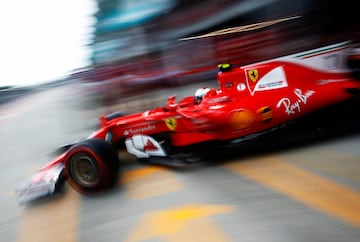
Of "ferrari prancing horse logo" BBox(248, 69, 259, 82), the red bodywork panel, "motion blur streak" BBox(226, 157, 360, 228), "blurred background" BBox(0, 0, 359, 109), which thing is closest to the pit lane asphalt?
"motion blur streak" BBox(226, 157, 360, 228)

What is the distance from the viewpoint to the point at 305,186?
2.43 metres

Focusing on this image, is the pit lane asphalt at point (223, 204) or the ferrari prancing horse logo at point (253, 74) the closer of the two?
the pit lane asphalt at point (223, 204)

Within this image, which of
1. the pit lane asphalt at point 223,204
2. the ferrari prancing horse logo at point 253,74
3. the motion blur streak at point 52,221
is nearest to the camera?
the pit lane asphalt at point 223,204

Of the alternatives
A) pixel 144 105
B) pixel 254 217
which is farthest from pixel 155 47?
pixel 254 217

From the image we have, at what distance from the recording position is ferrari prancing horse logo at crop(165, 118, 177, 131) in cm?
322

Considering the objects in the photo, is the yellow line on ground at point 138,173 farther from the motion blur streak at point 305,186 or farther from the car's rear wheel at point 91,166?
the motion blur streak at point 305,186

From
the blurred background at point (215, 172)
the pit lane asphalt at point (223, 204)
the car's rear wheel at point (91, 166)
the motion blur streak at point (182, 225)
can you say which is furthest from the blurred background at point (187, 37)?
the motion blur streak at point (182, 225)

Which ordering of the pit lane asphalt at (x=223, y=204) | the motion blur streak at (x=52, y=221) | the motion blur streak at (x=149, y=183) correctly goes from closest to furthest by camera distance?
the pit lane asphalt at (x=223, y=204), the motion blur streak at (x=52, y=221), the motion blur streak at (x=149, y=183)

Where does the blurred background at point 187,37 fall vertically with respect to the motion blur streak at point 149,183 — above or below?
above

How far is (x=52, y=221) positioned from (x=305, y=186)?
5.91ft

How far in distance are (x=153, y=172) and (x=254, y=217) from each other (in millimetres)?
1295

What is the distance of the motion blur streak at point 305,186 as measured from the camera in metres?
2.06

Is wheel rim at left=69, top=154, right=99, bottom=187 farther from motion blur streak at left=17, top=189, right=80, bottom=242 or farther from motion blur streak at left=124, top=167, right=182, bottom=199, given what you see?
motion blur streak at left=124, top=167, right=182, bottom=199

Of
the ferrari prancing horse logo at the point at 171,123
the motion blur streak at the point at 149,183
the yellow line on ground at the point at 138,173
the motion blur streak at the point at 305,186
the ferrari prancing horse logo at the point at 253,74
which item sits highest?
the ferrari prancing horse logo at the point at 253,74
